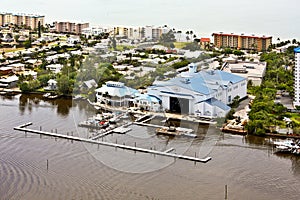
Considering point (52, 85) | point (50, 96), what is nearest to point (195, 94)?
point (50, 96)

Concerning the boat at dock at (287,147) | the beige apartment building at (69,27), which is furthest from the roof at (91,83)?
the beige apartment building at (69,27)

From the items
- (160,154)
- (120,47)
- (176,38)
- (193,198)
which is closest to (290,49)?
(120,47)

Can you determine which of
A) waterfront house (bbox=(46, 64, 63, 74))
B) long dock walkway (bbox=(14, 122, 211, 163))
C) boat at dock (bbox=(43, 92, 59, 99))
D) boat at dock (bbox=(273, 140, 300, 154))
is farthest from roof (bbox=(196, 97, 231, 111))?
waterfront house (bbox=(46, 64, 63, 74))

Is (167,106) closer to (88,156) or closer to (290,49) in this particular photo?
(88,156)

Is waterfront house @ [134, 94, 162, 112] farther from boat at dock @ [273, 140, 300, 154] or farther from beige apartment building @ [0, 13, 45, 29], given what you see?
beige apartment building @ [0, 13, 45, 29]

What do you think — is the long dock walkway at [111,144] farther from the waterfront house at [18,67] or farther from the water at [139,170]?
the waterfront house at [18,67]
